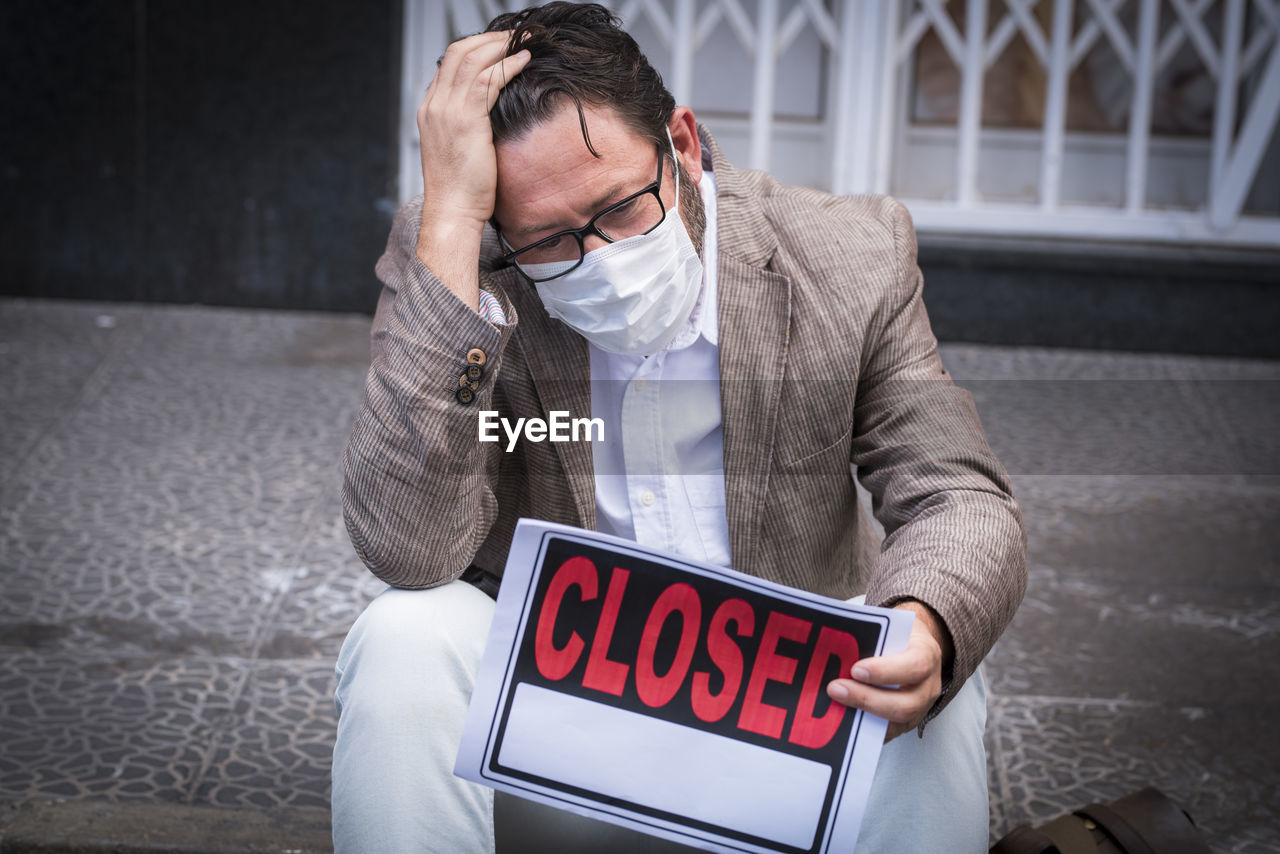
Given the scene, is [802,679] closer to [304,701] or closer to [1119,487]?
[304,701]

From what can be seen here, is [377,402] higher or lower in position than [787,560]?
higher

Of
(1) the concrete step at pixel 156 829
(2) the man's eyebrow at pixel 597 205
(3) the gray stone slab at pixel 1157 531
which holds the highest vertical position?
(2) the man's eyebrow at pixel 597 205

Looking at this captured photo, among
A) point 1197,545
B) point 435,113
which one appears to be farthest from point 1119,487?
point 435,113

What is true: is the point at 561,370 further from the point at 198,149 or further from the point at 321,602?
the point at 198,149

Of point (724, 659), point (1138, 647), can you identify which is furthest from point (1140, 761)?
point (724, 659)

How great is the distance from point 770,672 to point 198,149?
4.16 metres

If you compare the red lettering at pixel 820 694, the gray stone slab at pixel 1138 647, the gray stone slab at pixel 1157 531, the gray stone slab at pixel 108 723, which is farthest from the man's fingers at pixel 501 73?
the gray stone slab at pixel 1157 531

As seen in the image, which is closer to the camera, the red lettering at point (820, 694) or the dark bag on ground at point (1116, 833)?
the red lettering at point (820, 694)

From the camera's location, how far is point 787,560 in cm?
196

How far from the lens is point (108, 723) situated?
8.35 ft

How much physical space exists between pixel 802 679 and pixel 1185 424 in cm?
314

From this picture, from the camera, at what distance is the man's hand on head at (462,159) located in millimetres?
1807

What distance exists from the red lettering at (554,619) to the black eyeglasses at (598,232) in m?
0.46

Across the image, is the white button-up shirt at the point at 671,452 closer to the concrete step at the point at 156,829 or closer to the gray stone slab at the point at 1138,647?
the concrete step at the point at 156,829
